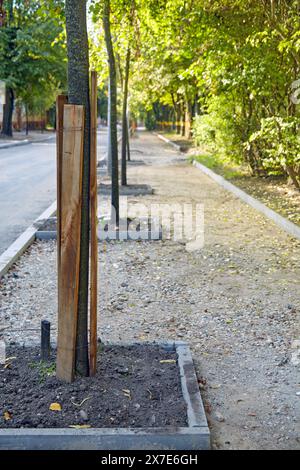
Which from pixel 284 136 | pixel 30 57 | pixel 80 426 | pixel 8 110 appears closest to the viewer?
pixel 80 426

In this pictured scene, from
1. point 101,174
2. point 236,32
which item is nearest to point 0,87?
point 101,174

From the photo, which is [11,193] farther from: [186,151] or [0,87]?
[0,87]

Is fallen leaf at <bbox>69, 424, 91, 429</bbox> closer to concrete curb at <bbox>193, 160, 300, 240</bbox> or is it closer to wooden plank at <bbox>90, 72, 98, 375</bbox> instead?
wooden plank at <bbox>90, 72, 98, 375</bbox>

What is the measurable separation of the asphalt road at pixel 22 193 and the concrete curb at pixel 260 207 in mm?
4306

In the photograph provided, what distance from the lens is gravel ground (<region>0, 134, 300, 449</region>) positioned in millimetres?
3844

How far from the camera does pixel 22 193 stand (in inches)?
587

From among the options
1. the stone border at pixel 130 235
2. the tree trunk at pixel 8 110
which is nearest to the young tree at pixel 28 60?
the tree trunk at pixel 8 110

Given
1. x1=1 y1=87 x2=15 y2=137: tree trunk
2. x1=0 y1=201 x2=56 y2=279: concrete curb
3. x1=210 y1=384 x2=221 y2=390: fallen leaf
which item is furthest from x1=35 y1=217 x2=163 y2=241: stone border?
x1=1 y1=87 x2=15 y2=137: tree trunk

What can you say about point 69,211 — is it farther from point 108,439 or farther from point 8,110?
point 8,110

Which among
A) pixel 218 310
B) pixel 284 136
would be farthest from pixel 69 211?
pixel 284 136

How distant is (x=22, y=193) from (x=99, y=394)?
11.7 metres

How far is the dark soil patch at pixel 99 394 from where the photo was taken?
11.3 ft

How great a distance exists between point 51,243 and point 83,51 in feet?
17.5

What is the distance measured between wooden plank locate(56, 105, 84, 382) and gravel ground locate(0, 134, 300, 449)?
2.77ft
